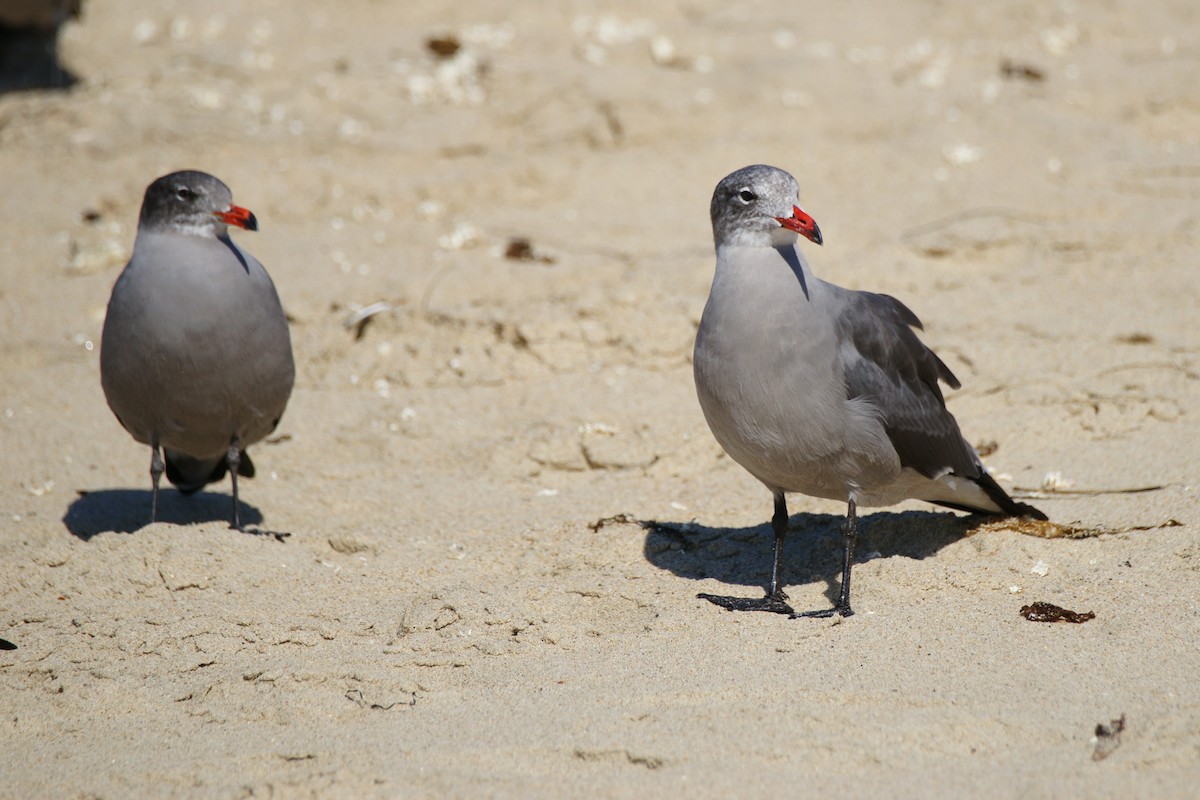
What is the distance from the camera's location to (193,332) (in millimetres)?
4770

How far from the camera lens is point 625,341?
6191 millimetres

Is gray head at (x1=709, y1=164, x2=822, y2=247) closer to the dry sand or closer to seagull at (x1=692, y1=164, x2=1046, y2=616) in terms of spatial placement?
seagull at (x1=692, y1=164, x2=1046, y2=616)

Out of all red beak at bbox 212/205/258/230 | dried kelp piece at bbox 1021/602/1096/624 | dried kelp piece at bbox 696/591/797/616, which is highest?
red beak at bbox 212/205/258/230

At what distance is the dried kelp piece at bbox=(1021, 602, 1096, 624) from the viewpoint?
378cm

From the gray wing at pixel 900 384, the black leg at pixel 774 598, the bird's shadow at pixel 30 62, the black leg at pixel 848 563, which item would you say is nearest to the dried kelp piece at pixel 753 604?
the black leg at pixel 774 598

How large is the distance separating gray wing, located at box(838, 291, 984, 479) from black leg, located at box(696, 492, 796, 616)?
Result: 44 cm

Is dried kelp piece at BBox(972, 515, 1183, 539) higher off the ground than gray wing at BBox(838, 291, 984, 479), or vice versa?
gray wing at BBox(838, 291, 984, 479)

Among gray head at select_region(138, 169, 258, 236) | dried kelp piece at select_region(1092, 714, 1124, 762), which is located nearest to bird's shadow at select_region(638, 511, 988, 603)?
dried kelp piece at select_region(1092, 714, 1124, 762)

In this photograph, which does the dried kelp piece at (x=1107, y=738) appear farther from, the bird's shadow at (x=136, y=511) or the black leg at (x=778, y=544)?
the bird's shadow at (x=136, y=511)

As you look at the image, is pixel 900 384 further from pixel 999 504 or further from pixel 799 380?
pixel 999 504

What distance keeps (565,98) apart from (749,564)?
424 cm

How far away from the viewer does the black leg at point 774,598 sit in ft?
13.3

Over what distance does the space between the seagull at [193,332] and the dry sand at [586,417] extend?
47cm

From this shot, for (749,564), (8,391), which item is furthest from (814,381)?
(8,391)
